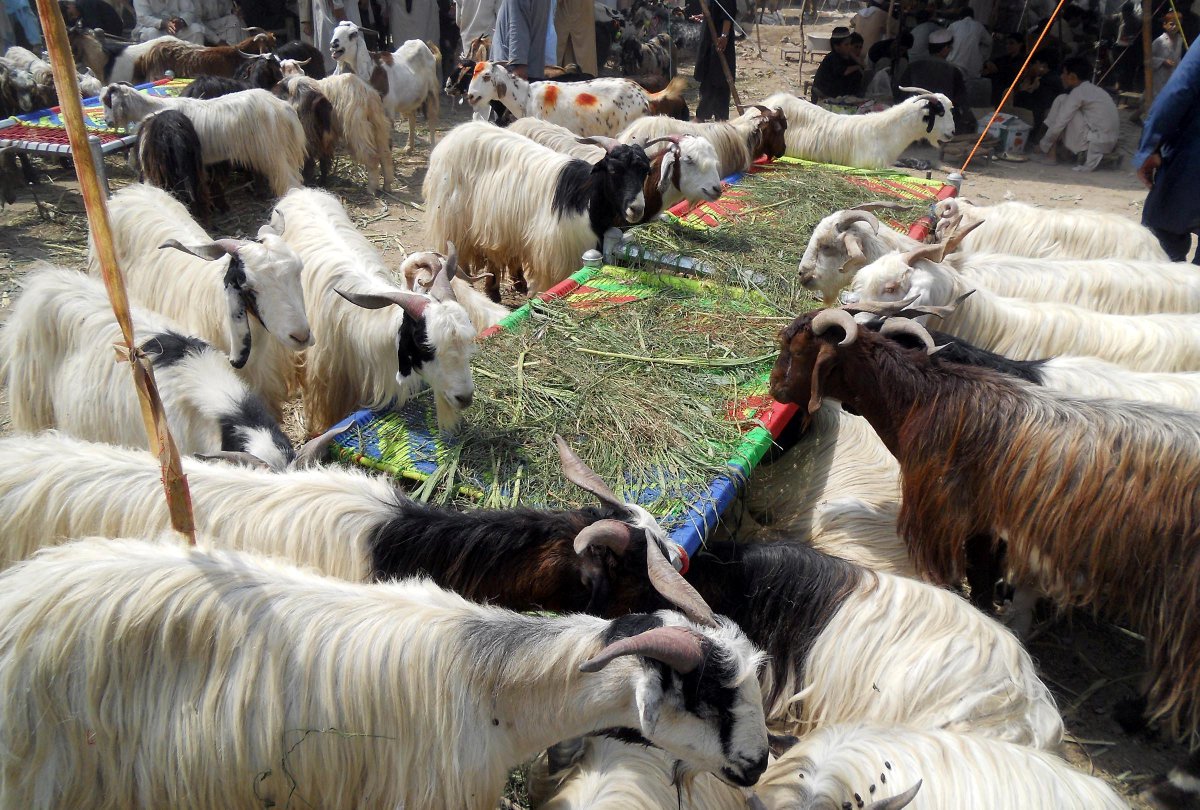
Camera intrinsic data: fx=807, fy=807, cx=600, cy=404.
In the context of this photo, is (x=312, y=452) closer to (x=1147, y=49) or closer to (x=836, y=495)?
(x=836, y=495)

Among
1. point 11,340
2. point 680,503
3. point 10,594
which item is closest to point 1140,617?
point 680,503

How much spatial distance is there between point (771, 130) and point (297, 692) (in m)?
7.87

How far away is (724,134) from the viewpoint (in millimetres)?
8312

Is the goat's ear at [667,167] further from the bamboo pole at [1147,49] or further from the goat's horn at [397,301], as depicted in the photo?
the bamboo pole at [1147,49]

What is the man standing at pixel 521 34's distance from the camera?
10.2 metres

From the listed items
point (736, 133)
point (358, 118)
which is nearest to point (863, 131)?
point (736, 133)

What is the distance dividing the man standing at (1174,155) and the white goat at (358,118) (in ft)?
26.1

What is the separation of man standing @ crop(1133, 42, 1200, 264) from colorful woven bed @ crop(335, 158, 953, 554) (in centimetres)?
315

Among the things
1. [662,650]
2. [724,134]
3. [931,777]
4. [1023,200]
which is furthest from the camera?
[1023,200]

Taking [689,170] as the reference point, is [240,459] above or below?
below

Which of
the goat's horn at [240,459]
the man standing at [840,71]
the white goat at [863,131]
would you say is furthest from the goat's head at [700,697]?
the man standing at [840,71]

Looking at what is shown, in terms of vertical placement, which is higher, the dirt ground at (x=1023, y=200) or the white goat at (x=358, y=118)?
the white goat at (x=358, y=118)

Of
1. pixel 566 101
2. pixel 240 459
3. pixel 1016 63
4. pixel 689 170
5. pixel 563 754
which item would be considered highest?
pixel 1016 63

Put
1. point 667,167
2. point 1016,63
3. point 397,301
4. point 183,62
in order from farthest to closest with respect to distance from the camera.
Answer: point 1016,63
point 183,62
point 667,167
point 397,301
